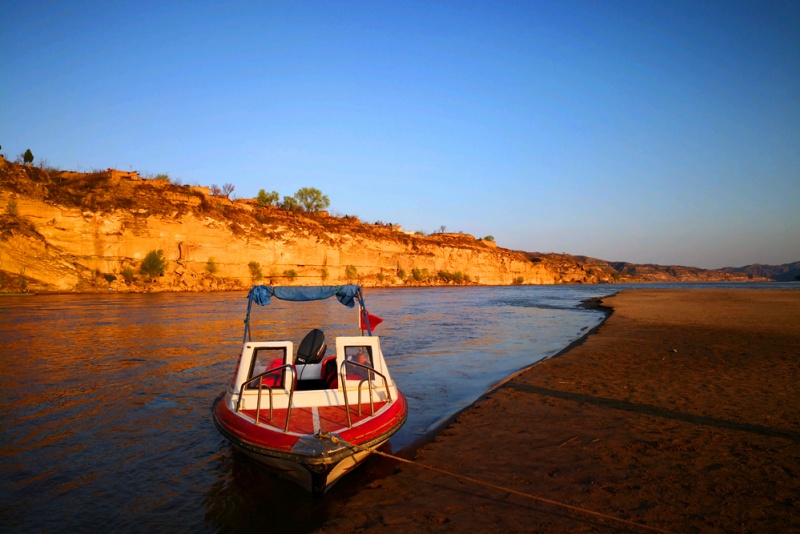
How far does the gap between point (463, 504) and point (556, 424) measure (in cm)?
305

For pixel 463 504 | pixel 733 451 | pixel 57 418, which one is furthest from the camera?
pixel 57 418

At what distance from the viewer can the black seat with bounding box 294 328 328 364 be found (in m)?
7.79

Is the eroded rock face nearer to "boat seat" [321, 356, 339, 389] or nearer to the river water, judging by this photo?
the river water

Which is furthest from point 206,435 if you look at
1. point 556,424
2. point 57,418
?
point 556,424

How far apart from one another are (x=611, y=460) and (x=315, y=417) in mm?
3872

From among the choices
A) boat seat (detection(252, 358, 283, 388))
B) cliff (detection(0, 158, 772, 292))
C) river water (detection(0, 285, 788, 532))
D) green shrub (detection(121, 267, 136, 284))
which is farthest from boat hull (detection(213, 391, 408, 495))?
green shrub (detection(121, 267, 136, 284))

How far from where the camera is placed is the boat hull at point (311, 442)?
195 inches

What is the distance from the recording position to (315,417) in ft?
19.5

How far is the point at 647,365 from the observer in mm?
11281

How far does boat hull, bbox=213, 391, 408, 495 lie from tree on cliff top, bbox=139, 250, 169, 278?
4569 cm

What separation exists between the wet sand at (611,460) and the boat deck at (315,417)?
0.77m

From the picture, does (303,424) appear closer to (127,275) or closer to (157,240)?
(127,275)

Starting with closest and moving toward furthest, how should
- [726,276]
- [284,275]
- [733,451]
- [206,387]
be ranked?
[733,451]
[206,387]
[284,275]
[726,276]

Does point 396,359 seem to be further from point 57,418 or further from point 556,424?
point 57,418
